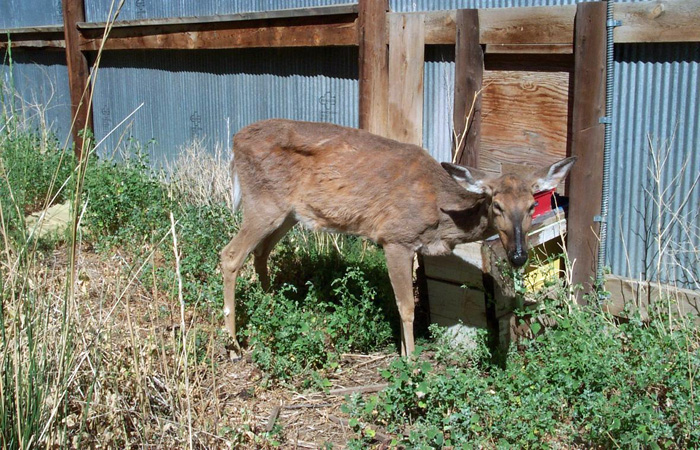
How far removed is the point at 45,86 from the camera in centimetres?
1283

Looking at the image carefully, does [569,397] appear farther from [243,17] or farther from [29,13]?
[29,13]

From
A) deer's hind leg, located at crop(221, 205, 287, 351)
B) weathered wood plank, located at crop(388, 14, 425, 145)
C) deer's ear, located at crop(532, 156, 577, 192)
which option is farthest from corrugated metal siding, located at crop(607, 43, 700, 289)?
deer's hind leg, located at crop(221, 205, 287, 351)

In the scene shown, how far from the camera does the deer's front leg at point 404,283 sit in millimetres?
5867

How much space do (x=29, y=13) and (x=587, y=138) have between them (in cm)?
1036

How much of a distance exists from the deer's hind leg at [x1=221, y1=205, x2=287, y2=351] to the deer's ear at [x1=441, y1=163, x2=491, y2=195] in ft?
5.12

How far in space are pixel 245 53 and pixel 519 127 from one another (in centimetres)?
398

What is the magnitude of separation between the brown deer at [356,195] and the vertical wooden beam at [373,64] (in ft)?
3.56

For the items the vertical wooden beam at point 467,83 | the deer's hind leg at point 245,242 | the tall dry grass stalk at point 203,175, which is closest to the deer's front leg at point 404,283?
the deer's hind leg at point 245,242

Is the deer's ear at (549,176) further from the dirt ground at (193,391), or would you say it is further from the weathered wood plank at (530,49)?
the dirt ground at (193,391)

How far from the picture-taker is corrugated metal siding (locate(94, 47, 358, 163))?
824 cm

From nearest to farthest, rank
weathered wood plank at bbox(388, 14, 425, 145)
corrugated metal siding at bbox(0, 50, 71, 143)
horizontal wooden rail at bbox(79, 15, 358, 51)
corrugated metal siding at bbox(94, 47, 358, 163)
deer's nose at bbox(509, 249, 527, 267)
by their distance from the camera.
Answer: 1. deer's nose at bbox(509, 249, 527, 267)
2. weathered wood plank at bbox(388, 14, 425, 145)
3. horizontal wooden rail at bbox(79, 15, 358, 51)
4. corrugated metal siding at bbox(94, 47, 358, 163)
5. corrugated metal siding at bbox(0, 50, 71, 143)

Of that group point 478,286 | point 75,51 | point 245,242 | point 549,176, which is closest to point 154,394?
point 245,242

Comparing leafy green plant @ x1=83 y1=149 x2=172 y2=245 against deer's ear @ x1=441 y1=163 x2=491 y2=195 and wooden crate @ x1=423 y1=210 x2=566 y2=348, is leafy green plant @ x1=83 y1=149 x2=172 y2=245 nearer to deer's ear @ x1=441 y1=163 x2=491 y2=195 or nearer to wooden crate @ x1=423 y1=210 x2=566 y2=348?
wooden crate @ x1=423 y1=210 x2=566 y2=348

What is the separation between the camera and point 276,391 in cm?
541
